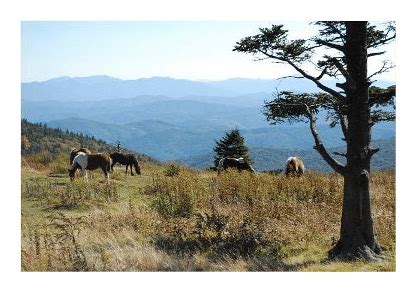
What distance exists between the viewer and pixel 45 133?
5788 centimetres

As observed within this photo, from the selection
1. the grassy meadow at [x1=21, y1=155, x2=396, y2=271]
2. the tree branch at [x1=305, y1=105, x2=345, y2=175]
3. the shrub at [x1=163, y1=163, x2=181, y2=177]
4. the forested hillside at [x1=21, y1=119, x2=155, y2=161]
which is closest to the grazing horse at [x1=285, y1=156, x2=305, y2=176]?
the grassy meadow at [x1=21, y1=155, x2=396, y2=271]

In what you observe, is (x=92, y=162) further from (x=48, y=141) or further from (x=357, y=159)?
(x=48, y=141)

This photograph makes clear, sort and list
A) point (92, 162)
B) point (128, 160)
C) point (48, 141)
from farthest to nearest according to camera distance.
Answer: point (48, 141), point (128, 160), point (92, 162)

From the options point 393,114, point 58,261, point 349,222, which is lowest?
point 58,261

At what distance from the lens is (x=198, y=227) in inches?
377

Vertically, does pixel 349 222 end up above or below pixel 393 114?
below

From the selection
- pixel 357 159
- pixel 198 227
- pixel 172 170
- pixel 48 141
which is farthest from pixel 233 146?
pixel 357 159

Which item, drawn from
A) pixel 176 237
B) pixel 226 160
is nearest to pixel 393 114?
pixel 176 237

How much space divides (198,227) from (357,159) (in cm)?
303

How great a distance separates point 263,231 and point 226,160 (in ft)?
36.4

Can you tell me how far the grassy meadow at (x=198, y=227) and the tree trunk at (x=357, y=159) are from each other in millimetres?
346

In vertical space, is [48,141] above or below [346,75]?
below

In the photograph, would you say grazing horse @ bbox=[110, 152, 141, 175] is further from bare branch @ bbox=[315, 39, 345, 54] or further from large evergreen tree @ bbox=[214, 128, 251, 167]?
large evergreen tree @ bbox=[214, 128, 251, 167]

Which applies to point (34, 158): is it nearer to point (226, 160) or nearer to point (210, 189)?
point (226, 160)
